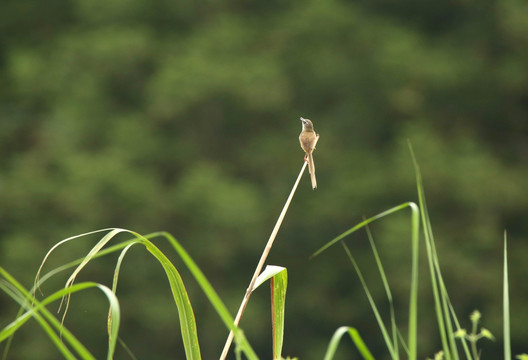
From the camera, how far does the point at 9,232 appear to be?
10.3 m

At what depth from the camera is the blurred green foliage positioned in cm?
994

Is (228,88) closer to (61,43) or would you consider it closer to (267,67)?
(267,67)

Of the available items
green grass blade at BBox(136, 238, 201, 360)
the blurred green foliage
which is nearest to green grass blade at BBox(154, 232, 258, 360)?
green grass blade at BBox(136, 238, 201, 360)

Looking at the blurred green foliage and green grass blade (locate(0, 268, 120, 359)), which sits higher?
green grass blade (locate(0, 268, 120, 359))

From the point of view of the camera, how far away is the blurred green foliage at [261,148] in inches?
391

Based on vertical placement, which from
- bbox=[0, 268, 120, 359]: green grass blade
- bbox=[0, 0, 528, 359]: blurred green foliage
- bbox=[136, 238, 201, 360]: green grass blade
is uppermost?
bbox=[0, 268, 120, 359]: green grass blade

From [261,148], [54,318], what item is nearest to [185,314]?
[54,318]

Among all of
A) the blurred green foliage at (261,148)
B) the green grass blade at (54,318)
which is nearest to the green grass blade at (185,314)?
the green grass blade at (54,318)

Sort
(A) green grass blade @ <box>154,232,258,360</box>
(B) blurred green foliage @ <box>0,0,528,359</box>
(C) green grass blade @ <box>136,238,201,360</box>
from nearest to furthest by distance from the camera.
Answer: (A) green grass blade @ <box>154,232,258,360</box> < (C) green grass blade @ <box>136,238,201,360</box> < (B) blurred green foliage @ <box>0,0,528,359</box>

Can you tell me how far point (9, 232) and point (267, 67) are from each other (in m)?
4.11

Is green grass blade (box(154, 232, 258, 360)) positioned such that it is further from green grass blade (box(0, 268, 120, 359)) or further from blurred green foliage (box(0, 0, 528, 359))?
blurred green foliage (box(0, 0, 528, 359))

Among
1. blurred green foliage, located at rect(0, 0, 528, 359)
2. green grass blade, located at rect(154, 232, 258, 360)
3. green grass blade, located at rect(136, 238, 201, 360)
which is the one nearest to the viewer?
green grass blade, located at rect(154, 232, 258, 360)

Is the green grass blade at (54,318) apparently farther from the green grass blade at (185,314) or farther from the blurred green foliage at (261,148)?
the blurred green foliage at (261,148)

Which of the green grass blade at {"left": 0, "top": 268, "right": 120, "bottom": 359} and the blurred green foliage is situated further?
the blurred green foliage
